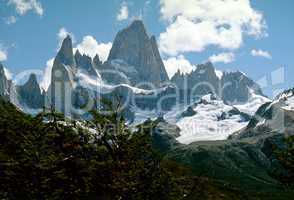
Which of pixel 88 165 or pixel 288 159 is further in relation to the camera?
pixel 288 159

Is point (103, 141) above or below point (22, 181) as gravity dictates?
above

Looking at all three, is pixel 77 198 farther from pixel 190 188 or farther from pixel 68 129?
pixel 190 188

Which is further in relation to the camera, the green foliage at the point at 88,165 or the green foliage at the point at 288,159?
the green foliage at the point at 288,159

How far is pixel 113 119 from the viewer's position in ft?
88.8

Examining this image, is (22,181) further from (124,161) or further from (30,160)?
(124,161)

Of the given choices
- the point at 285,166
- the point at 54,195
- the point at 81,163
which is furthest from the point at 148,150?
the point at 285,166

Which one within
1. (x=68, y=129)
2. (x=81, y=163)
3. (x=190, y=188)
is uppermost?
(x=68, y=129)

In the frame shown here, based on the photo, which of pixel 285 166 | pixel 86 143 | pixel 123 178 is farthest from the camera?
pixel 285 166

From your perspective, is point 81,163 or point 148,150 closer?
point 81,163

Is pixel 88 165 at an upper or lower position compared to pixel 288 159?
lower

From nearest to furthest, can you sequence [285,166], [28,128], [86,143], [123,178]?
[123,178]
[86,143]
[285,166]
[28,128]

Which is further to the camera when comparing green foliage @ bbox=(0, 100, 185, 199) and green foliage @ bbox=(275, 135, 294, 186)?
green foliage @ bbox=(275, 135, 294, 186)

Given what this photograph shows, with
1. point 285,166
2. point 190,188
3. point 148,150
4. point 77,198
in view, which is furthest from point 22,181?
point 285,166

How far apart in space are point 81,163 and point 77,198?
211cm
